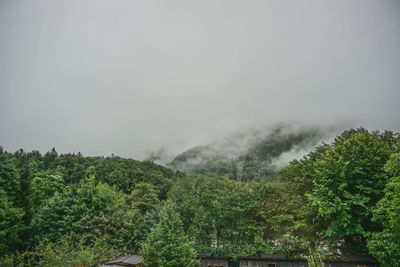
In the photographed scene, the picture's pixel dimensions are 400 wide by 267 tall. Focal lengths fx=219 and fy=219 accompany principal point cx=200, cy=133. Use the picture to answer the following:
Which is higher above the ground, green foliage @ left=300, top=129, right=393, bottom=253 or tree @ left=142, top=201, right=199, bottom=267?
green foliage @ left=300, top=129, right=393, bottom=253

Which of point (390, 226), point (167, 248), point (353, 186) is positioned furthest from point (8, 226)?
point (390, 226)

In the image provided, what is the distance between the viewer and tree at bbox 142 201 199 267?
1647 centimetres

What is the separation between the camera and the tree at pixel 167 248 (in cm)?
1647

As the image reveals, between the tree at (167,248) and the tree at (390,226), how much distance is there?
14081mm

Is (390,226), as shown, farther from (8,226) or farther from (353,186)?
(8,226)

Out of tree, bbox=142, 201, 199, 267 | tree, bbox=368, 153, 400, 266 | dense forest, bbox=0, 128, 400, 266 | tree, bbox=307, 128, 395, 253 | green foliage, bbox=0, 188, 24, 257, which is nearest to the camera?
tree, bbox=368, 153, 400, 266

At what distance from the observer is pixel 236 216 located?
27719 mm

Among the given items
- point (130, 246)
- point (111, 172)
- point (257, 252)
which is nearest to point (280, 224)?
point (257, 252)

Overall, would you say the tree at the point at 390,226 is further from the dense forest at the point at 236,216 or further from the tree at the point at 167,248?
the tree at the point at 167,248

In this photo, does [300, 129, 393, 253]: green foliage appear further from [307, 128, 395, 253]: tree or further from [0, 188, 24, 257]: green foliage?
[0, 188, 24, 257]: green foliage

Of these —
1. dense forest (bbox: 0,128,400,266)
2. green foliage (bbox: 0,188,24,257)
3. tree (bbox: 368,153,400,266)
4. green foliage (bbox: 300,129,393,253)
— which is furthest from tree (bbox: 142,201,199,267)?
green foliage (bbox: 0,188,24,257)

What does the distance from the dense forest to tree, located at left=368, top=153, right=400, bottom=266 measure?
0.22ft

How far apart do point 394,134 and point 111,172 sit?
62253mm

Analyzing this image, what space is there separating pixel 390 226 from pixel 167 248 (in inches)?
641
